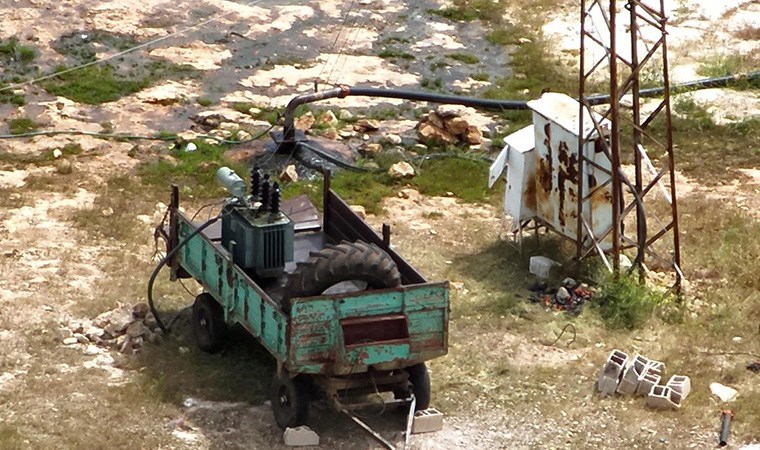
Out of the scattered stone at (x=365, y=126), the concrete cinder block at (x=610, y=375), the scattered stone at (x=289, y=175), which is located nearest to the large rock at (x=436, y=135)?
the scattered stone at (x=365, y=126)

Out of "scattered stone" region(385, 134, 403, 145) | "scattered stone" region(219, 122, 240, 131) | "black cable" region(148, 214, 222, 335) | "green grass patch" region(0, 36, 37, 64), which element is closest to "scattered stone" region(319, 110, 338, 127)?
"scattered stone" region(385, 134, 403, 145)

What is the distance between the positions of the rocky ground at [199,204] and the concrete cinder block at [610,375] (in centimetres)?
21

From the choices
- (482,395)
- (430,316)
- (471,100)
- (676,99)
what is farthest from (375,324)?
(676,99)

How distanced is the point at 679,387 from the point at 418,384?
2.77m

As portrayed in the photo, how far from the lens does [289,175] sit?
68.1ft

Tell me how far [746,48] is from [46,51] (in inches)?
501

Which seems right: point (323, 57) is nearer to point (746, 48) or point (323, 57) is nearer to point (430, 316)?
point (746, 48)

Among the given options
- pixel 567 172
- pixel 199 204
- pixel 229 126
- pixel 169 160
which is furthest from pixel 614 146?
pixel 229 126

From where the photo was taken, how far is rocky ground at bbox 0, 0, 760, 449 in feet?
46.8

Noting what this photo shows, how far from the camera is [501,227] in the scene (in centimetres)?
1927

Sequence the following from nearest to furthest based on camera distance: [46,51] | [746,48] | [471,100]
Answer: [471,100] → [46,51] → [746,48]

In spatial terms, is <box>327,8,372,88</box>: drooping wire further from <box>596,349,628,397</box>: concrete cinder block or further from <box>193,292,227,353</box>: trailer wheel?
<box>596,349,628,397</box>: concrete cinder block

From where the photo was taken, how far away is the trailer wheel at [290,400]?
45.3 feet

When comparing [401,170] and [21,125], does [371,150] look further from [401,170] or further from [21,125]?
[21,125]
